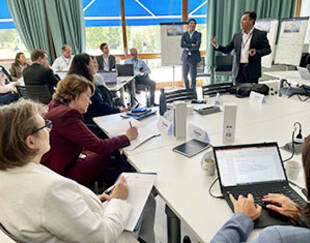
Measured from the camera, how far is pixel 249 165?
3.73 ft

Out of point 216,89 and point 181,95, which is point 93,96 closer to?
point 181,95

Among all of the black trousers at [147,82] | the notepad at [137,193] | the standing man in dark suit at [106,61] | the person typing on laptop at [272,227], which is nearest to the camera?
the person typing on laptop at [272,227]

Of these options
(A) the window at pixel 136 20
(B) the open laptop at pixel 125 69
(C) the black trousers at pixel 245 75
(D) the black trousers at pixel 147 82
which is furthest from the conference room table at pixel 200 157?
(A) the window at pixel 136 20

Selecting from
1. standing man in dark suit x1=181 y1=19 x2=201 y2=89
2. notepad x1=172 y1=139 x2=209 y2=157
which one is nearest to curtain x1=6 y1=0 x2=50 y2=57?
standing man in dark suit x1=181 y1=19 x2=201 y2=89

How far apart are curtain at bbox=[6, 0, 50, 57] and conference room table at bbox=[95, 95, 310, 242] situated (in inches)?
157

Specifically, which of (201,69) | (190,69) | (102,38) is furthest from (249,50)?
(102,38)

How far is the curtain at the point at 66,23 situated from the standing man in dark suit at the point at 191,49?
90.9 inches

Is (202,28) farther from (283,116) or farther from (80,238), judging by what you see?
(80,238)

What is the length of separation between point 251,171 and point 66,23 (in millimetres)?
5312

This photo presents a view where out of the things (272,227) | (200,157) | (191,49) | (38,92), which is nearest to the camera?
(272,227)

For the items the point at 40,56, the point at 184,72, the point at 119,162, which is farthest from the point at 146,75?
the point at 119,162

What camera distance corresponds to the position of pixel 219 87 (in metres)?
2.84

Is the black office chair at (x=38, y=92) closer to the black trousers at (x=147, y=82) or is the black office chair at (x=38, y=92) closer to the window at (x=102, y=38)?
the black trousers at (x=147, y=82)

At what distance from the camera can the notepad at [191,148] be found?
4.92 ft
